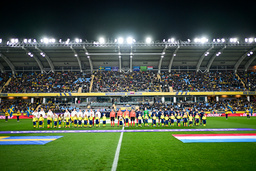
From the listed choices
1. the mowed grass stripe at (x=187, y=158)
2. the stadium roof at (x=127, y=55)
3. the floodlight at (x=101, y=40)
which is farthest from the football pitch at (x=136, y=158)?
the stadium roof at (x=127, y=55)

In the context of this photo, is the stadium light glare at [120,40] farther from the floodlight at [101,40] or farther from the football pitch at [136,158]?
the football pitch at [136,158]

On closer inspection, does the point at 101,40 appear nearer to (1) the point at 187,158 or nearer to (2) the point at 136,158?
(2) the point at 136,158

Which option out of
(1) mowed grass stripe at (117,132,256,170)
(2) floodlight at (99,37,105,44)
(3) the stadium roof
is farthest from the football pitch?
(3) the stadium roof

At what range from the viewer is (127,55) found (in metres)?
38.4

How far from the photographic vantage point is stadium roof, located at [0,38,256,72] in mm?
31156

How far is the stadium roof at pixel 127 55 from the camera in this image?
31.2 meters

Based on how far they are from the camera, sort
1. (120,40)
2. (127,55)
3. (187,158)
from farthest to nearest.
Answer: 1. (127,55)
2. (120,40)
3. (187,158)

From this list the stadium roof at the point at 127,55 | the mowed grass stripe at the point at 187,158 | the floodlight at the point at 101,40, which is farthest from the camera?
the stadium roof at the point at 127,55

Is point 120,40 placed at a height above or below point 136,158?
above

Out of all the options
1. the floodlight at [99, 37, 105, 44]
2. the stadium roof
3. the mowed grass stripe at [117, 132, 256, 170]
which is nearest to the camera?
the mowed grass stripe at [117, 132, 256, 170]

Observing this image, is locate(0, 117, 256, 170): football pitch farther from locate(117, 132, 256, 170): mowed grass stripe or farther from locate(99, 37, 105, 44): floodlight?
locate(99, 37, 105, 44): floodlight

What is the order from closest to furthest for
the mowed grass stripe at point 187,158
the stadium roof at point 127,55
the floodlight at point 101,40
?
the mowed grass stripe at point 187,158, the floodlight at point 101,40, the stadium roof at point 127,55

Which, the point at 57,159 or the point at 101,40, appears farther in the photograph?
the point at 101,40

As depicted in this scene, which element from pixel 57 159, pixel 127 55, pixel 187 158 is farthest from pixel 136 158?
pixel 127 55
